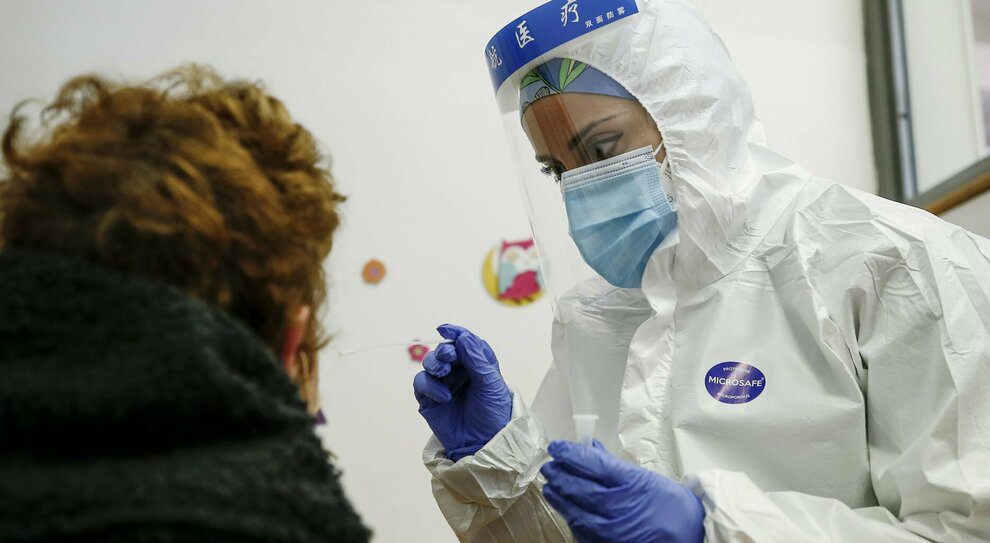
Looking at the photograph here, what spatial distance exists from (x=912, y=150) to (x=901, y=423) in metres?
1.44

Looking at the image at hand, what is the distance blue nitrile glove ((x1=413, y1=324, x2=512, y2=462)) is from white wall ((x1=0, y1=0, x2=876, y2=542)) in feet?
1.83

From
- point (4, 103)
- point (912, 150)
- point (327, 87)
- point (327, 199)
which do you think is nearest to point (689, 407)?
point (327, 199)

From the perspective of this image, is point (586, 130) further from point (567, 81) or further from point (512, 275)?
point (512, 275)

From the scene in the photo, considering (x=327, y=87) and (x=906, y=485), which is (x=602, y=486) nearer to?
(x=906, y=485)

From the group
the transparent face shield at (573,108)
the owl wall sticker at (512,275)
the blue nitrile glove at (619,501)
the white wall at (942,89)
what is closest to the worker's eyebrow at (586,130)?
the transparent face shield at (573,108)

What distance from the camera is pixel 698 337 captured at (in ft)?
→ 4.32

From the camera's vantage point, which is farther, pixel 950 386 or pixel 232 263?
pixel 950 386

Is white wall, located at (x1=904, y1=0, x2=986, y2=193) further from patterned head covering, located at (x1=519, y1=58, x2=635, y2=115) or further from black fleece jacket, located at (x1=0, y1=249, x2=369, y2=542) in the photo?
black fleece jacket, located at (x1=0, y1=249, x2=369, y2=542)

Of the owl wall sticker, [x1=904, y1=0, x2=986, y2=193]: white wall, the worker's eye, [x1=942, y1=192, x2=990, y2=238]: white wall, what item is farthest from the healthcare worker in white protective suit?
[x1=904, y1=0, x2=986, y2=193]: white wall

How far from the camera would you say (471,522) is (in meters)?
1.42

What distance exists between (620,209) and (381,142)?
3.02 feet

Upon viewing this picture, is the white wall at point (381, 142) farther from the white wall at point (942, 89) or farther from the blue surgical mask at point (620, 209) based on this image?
the white wall at point (942, 89)

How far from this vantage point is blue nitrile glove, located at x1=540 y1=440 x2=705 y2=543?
1.08 metres

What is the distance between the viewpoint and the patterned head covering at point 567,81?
4.49 ft
